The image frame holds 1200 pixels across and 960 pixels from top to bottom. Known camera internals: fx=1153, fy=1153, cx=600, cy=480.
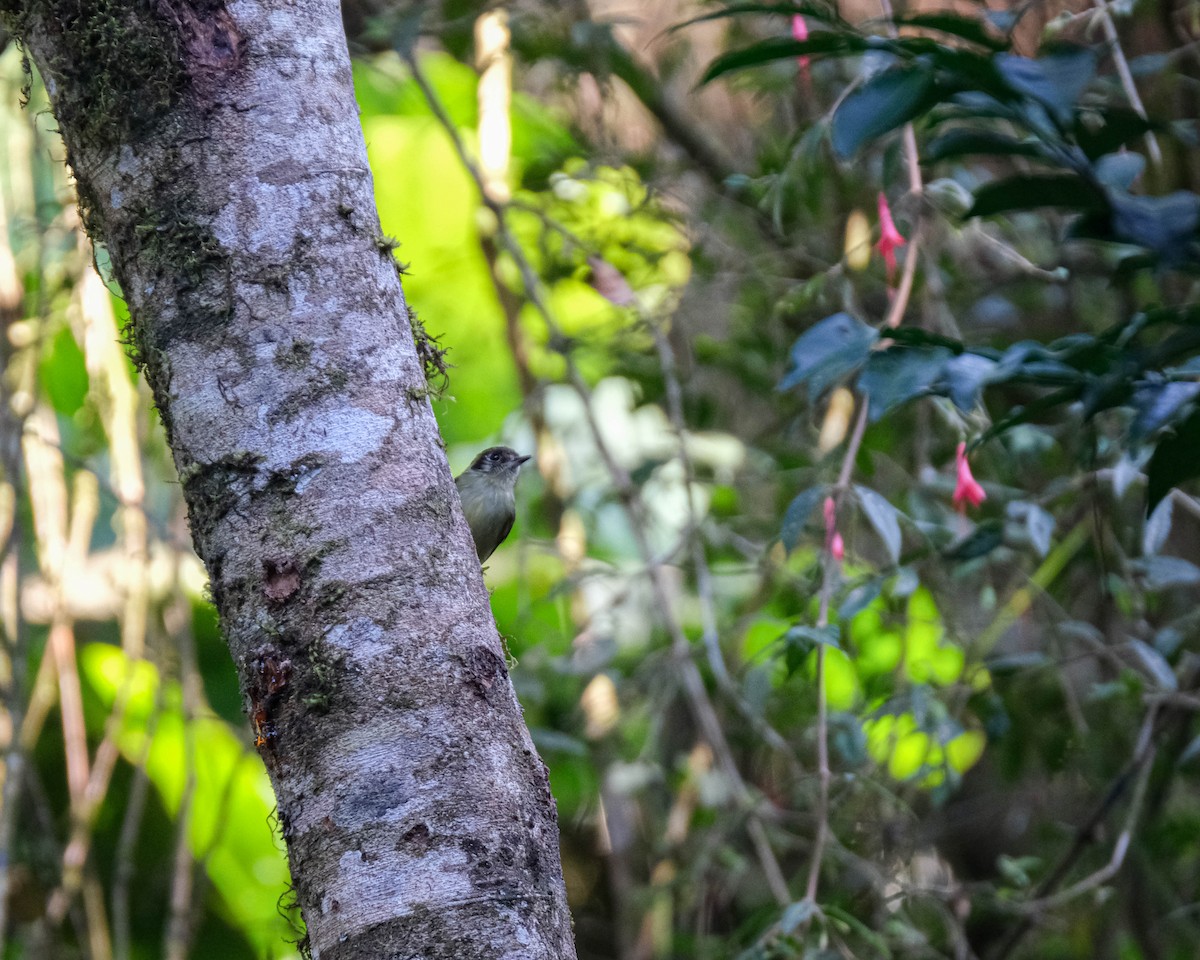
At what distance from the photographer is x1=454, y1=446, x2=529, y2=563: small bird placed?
12.1ft

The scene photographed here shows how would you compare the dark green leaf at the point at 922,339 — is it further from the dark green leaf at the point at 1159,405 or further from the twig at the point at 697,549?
the twig at the point at 697,549

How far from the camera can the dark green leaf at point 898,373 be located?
3.81 feet

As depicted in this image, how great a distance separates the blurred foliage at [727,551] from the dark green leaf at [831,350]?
0.91 m

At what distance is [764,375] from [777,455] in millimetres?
523

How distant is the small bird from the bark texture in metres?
2.06

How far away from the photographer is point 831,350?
1297 mm

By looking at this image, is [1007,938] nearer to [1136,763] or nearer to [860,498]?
[1136,763]

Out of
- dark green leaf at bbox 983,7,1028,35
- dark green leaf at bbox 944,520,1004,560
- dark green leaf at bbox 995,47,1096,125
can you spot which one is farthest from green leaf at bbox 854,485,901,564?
dark green leaf at bbox 995,47,1096,125

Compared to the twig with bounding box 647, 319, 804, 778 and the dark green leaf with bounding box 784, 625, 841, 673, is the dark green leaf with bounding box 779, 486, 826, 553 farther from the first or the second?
the twig with bounding box 647, 319, 804, 778

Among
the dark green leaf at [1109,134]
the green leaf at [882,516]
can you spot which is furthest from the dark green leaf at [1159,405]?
the green leaf at [882,516]

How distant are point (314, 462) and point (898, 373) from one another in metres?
0.73

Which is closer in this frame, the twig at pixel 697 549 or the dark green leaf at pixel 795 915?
the dark green leaf at pixel 795 915

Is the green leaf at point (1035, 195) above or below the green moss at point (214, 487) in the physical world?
above

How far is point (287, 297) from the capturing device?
152cm
